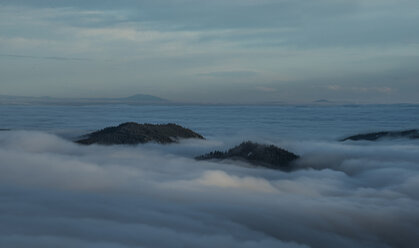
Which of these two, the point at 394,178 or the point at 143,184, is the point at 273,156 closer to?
the point at 394,178

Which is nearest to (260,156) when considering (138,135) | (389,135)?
(138,135)

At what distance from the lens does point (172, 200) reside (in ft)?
43.6

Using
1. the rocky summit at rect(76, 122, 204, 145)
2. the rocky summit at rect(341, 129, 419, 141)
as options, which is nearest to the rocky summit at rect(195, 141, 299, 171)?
the rocky summit at rect(76, 122, 204, 145)

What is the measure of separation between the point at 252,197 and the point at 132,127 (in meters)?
13.1

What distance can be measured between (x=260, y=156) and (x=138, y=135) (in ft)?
→ 24.1

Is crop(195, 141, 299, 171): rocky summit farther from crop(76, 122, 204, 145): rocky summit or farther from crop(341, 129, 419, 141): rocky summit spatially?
crop(341, 129, 419, 141): rocky summit

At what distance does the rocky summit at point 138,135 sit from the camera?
24.0 meters

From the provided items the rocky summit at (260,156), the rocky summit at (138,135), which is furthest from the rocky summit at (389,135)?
Answer: the rocky summit at (260,156)

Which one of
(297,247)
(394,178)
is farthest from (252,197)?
(394,178)

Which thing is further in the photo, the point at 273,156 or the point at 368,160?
the point at 368,160

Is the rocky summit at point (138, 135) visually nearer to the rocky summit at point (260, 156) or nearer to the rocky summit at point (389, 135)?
the rocky summit at point (260, 156)

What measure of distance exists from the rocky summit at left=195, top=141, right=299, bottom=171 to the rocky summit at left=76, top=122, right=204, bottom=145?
12.9 ft

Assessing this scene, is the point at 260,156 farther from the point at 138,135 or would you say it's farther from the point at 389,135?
the point at 389,135

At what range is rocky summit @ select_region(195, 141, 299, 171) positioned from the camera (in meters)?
19.5
